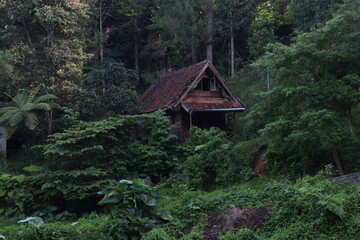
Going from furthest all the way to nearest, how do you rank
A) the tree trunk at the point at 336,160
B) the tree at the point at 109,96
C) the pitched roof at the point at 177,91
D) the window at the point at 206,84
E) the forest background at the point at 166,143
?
1. the window at the point at 206,84
2. the pitched roof at the point at 177,91
3. the tree at the point at 109,96
4. the tree trunk at the point at 336,160
5. the forest background at the point at 166,143

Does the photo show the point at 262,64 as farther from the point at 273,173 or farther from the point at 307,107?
the point at 273,173

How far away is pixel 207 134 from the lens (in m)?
12.9

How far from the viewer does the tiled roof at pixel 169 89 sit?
1786 centimetres

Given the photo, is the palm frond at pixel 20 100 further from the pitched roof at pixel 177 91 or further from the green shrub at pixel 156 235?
the green shrub at pixel 156 235

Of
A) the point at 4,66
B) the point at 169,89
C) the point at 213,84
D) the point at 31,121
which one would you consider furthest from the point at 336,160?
the point at 4,66

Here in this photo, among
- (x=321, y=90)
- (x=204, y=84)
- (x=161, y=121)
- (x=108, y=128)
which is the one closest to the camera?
(x=321, y=90)

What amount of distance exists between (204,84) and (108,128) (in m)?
8.67

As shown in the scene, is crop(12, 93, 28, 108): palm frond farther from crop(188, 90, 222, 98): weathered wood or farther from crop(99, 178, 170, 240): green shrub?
crop(99, 178, 170, 240): green shrub

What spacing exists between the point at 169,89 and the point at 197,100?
6.77 feet

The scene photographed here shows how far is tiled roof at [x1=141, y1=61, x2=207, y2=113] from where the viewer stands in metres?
17.9

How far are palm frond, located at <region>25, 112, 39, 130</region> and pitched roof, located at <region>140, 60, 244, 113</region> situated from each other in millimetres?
5701

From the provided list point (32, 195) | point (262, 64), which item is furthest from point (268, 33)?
point (32, 195)

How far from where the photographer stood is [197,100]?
18078mm

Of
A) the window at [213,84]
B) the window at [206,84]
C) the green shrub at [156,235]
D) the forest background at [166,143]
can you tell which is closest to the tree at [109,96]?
the forest background at [166,143]
